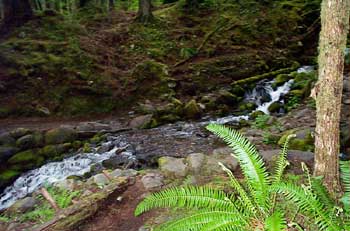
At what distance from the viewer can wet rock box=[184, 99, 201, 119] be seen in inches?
377

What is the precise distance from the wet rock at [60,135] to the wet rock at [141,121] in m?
1.55

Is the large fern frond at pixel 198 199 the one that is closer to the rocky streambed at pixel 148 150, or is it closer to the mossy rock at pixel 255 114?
the rocky streambed at pixel 148 150

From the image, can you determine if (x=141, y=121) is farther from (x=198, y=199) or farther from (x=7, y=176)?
(x=198, y=199)

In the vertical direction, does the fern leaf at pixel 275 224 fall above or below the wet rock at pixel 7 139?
above

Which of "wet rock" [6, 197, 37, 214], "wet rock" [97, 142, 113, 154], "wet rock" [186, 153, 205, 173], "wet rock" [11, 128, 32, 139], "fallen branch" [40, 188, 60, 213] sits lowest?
"wet rock" [97, 142, 113, 154]

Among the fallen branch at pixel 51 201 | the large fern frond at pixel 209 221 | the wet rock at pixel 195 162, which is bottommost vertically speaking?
the fallen branch at pixel 51 201

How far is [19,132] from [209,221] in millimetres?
6499

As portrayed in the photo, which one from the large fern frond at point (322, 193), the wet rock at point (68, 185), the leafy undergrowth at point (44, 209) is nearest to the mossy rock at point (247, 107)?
the wet rock at point (68, 185)

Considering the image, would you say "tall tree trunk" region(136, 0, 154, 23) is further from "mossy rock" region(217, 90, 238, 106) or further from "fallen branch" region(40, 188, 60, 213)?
"fallen branch" region(40, 188, 60, 213)

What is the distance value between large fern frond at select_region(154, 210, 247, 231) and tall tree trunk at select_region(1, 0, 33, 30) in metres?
A: 10.8

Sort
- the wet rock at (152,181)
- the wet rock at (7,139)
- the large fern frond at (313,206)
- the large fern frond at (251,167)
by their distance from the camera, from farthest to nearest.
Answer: the wet rock at (7,139)
the wet rock at (152,181)
the large fern frond at (251,167)
the large fern frond at (313,206)

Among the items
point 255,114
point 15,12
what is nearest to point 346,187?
point 255,114

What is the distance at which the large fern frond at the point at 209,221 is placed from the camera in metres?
2.92

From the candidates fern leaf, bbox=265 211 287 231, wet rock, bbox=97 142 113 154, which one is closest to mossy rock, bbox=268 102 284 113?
wet rock, bbox=97 142 113 154
